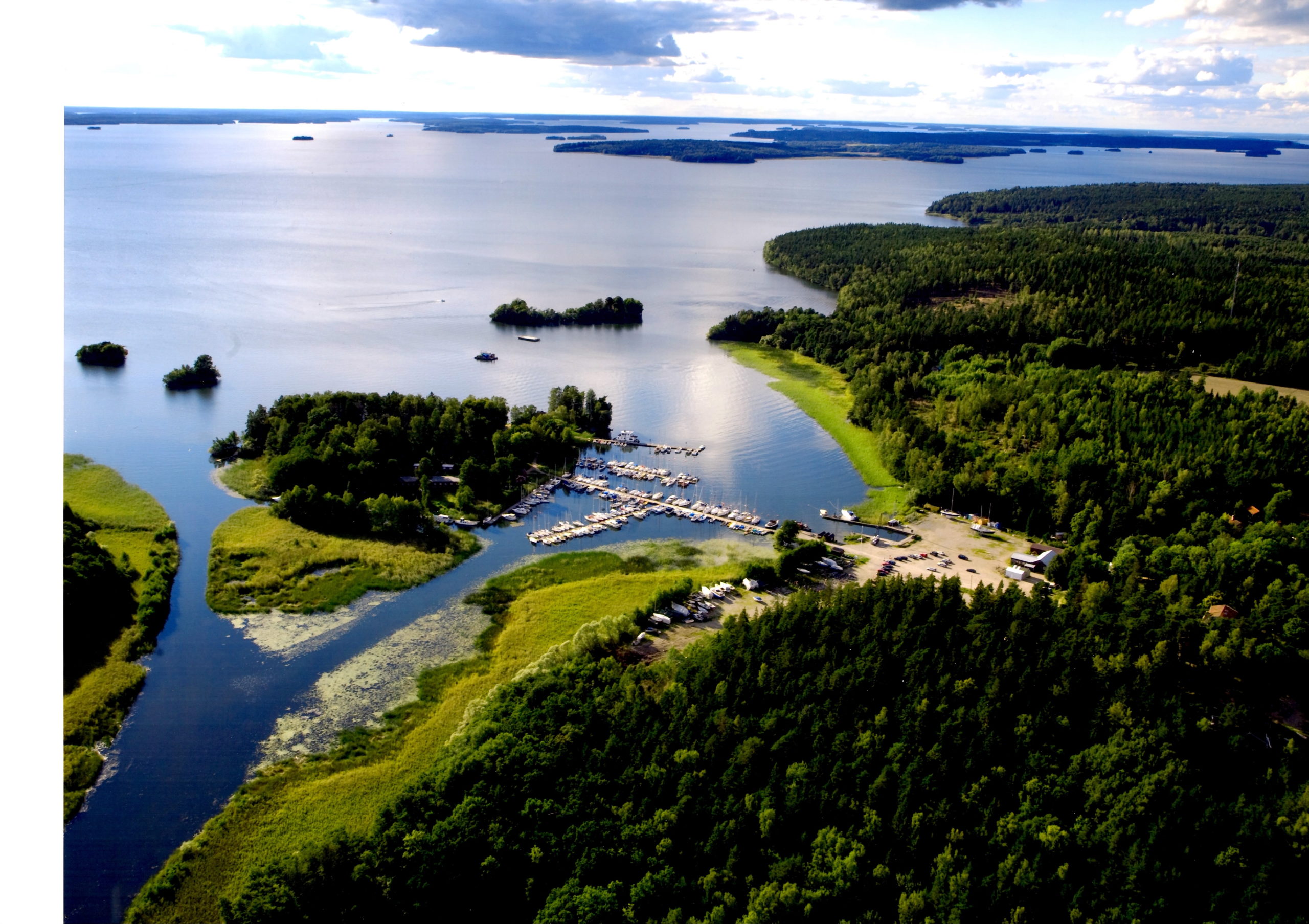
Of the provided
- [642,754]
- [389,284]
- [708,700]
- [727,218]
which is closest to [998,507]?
[708,700]

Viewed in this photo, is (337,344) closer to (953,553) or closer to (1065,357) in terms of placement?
(953,553)

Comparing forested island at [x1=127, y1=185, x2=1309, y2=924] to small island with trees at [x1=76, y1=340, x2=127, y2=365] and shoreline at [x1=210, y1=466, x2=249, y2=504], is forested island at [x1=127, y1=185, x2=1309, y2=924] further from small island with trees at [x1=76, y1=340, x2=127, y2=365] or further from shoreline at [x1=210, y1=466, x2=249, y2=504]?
small island with trees at [x1=76, y1=340, x2=127, y2=365]

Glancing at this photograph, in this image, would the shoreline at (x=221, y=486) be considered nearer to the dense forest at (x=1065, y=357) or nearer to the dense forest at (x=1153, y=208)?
the dense forest at (x=1065, y=357)

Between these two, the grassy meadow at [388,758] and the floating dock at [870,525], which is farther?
the floating dock at [870,525]

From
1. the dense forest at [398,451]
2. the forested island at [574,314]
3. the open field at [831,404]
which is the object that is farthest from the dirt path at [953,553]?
the forested island at [574,314]

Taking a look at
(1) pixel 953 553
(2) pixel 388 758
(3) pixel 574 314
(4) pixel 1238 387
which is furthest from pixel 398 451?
(4) pixel 1238 387

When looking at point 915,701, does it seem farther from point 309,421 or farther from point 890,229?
point 890,229
